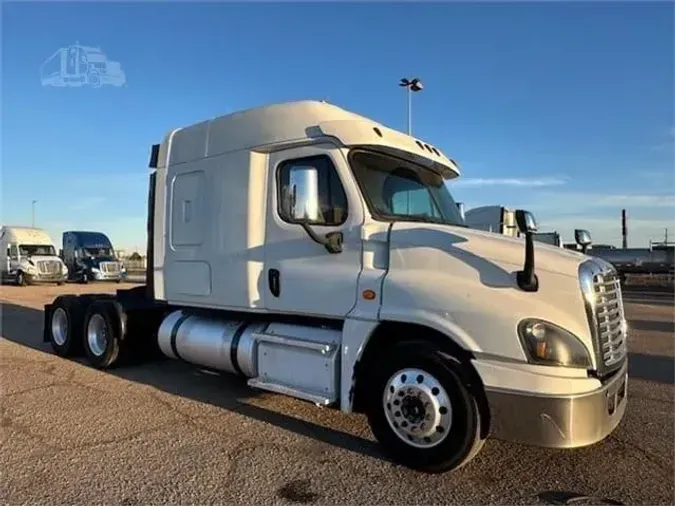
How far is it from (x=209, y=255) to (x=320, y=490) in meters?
3.07

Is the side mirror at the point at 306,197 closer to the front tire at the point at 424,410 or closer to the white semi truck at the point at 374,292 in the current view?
the white semi truck at the point at 374,292

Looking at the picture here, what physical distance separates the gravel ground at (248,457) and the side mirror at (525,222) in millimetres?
1846

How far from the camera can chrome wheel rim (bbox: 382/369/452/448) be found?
401 cm

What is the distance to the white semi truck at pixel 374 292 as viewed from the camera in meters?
3.78

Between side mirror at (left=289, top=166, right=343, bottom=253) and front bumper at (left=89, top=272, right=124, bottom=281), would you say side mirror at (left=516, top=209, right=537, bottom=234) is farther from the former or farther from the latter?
front bumper at (left=89, top=272, right=124, bottom=281)

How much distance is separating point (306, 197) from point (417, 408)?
6.55 feet

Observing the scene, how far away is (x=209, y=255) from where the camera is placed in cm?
605

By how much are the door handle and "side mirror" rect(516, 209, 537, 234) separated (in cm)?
244

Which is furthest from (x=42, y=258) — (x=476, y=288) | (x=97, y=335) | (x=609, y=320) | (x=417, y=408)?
(x=609, y=320)

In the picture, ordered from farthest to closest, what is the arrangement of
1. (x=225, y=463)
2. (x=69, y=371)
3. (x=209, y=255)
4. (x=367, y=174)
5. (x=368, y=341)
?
(x=69, y=371) < (x=209, y=255) < (x=367, y=174) < (x=368, y=341) < (x=225, y=463)

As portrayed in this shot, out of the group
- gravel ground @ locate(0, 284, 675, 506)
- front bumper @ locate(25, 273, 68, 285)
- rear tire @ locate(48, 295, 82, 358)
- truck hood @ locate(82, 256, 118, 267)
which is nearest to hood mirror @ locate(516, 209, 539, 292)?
gravel ground @ locate(0, 284, 675, 506)

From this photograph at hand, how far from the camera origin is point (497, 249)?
4082mm

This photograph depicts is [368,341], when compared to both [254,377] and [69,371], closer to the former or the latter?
[254,377]

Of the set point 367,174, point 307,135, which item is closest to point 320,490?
point 367,174
